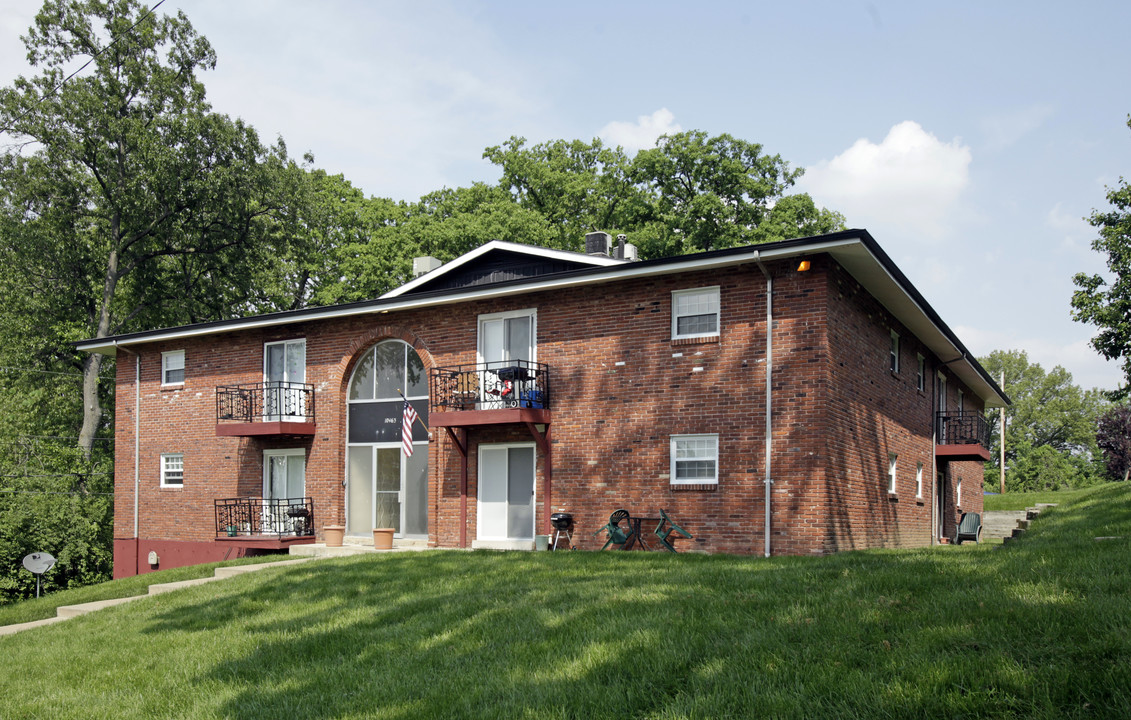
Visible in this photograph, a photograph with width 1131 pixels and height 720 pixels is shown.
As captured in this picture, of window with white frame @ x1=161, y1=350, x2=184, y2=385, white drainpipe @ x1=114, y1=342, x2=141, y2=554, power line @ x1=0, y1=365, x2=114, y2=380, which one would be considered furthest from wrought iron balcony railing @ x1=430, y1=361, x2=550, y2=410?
power line @ x1=0, y1=365, x2=114, y2=380

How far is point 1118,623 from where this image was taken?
19.4ft

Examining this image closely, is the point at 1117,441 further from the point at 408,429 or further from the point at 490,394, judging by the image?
the point at 408,429

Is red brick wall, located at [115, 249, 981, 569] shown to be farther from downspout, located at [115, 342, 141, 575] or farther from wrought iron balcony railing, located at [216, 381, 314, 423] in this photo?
downspout, located at [115, 342, 141, 575]

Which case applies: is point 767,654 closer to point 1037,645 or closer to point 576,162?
point 1037,645

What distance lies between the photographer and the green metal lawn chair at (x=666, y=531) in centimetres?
1572

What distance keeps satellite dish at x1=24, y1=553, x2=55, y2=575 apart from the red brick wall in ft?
20.3

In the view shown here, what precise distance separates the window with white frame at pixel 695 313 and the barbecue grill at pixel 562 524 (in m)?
3.81

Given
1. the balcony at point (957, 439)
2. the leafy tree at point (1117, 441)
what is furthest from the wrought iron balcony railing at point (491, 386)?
the leafy tree at point (1117, 441)

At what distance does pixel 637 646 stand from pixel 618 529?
906 cm

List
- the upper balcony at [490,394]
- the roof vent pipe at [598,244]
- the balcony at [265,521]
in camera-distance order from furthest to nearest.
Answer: the roof vent pipe at [598,244] → the balcony at [265,521] → the upper balcony at [490,394]

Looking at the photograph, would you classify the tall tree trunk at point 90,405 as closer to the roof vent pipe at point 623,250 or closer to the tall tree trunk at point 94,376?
the tall tree trunk at point 94,376

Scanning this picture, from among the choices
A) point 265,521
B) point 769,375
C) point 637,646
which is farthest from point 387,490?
point 637,646

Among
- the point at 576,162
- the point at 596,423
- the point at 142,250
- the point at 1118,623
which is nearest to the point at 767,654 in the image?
the point at 1118,623

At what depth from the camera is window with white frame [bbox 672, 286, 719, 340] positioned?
16297 mm
